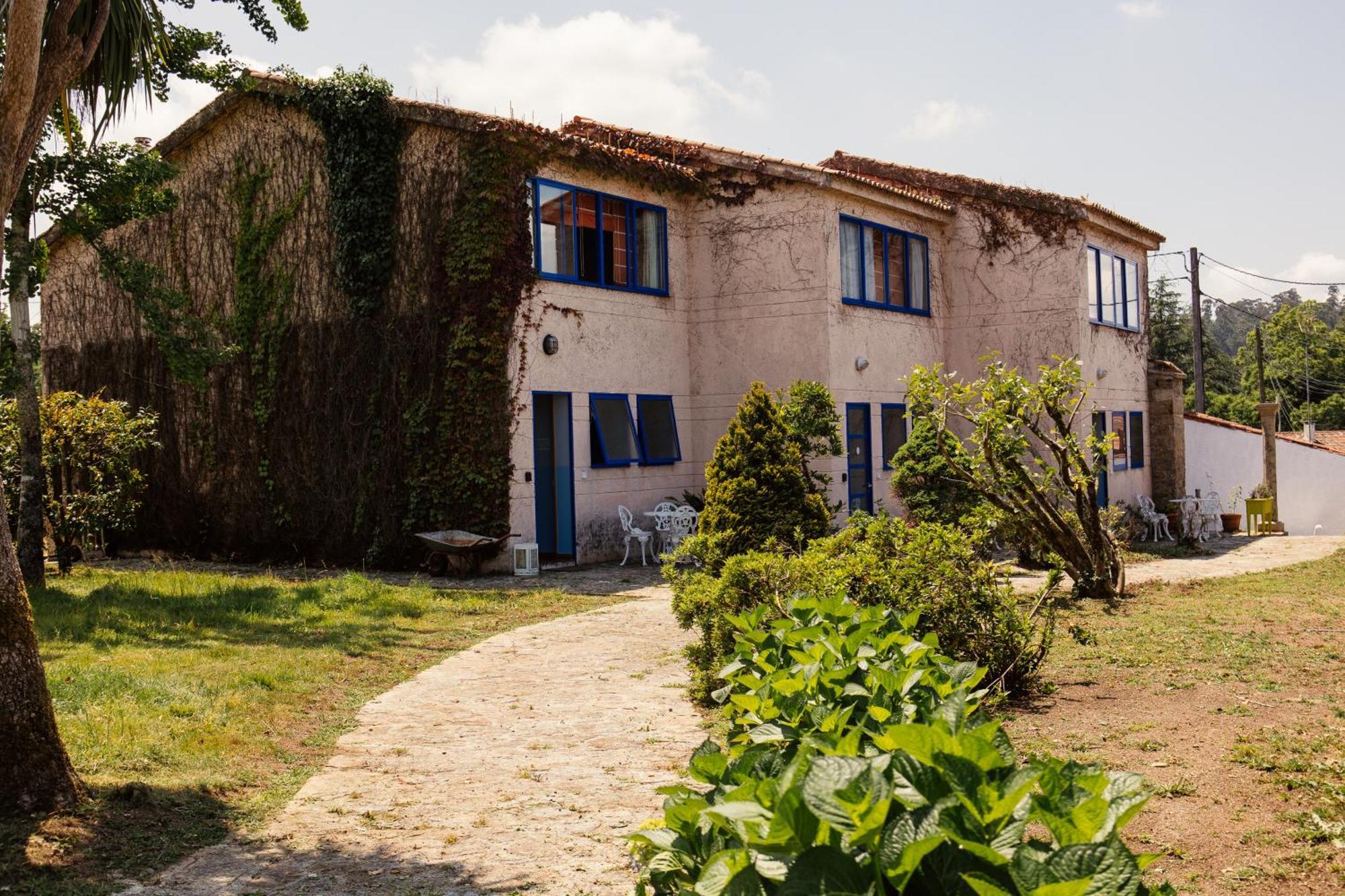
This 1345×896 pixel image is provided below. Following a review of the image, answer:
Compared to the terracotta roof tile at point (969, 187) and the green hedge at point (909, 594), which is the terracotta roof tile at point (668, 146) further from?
the green hedge at point (909, 594)

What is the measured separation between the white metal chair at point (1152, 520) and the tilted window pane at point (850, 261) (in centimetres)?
758

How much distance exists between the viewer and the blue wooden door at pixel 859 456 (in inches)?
724

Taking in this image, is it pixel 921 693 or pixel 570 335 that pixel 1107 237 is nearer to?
pixel 570 335

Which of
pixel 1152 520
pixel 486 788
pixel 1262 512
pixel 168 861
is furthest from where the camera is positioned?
pixel 1262 512

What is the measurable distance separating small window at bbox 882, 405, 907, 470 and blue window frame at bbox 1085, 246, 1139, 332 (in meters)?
4.24

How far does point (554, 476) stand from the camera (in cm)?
1650

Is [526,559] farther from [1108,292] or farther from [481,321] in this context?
[1108,292]

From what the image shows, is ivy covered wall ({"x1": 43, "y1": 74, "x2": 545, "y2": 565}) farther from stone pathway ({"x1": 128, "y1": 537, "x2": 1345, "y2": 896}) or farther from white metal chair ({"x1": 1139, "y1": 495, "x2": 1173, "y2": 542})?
white metal chair ({"x1": 1139, "y1": 495, "x2": 1173, "y2": 542})

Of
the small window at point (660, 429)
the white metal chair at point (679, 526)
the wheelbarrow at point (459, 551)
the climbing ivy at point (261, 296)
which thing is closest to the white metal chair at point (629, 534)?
the white metal chair at point (679, 526)

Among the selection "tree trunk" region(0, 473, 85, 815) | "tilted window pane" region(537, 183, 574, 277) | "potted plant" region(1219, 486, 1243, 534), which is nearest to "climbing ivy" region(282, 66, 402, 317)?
"tilted window pane" region(537, 183, 574, 277)

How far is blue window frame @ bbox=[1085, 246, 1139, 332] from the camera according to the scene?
2094 cm

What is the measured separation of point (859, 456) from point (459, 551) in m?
7.05

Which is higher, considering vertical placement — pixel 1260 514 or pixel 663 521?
Answer: pixel 663 521

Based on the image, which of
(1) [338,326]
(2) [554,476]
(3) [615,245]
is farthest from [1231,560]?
(1) [338,326]
